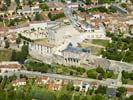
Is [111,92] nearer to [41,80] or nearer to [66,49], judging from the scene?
[41,80]

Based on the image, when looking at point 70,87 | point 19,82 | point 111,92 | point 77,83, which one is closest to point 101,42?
point 77,83

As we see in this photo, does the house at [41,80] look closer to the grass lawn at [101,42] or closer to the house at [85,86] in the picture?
the house at [85,86]

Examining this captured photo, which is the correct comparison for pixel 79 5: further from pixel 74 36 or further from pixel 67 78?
pixel 67 78

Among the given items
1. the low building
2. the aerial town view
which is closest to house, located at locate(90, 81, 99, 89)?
the aerial town view

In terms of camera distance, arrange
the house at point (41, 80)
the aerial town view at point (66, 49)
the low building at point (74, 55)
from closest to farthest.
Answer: the aerial town view at point (66, 49)
the house at point (41, 80)
the low building at point (74, 55)

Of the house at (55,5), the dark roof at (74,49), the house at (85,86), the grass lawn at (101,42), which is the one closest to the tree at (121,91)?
the house at (85,86)

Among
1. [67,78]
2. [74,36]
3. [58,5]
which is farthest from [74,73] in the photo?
[58,5]

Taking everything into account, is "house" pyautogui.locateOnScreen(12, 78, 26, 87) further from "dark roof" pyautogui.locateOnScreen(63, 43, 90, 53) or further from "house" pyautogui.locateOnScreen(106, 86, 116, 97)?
"dark roof" pyautogui.locateOnScreen(63, 43, 90, 53)
